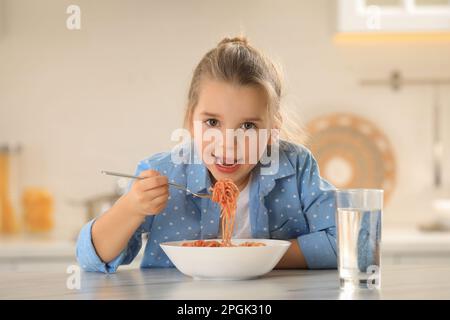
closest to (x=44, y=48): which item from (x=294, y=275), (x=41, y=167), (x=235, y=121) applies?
(x=41, y=167)

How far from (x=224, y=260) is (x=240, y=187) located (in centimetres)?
46

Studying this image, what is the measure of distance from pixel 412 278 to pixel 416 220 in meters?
1.85

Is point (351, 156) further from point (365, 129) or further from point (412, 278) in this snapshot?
point (412, 278)

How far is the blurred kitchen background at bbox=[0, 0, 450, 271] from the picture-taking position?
2986mm

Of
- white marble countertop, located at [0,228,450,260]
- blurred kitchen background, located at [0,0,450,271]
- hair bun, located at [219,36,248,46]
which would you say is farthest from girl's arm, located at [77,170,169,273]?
blurred kitchen background, located at [0,0,450,271]

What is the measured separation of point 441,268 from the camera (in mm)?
1325

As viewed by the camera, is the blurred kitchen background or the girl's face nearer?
the girl's face

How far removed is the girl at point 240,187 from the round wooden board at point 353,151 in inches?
53.6

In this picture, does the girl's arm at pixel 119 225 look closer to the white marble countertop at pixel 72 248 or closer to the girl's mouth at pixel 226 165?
the girl's mouth at pixel 226 165

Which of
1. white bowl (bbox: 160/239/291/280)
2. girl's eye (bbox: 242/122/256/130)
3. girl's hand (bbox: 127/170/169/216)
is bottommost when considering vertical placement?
white bowl (bbox: 160/239/291/280)

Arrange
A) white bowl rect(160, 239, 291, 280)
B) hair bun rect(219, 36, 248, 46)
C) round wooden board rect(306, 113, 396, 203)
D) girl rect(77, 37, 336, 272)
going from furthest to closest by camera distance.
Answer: round wooden board rect(306, 113, 396, 203) → hair bun rect(219, 36, 248, 46) → girl rect(77, 37, 336, 272) → white bowl rect(160, 239, 291, 280)

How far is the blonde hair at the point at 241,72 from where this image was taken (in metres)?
1.46

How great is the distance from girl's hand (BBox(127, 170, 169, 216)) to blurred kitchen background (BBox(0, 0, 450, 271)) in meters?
1.71

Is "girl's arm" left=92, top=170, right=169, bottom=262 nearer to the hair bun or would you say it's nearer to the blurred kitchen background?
the hair bun
